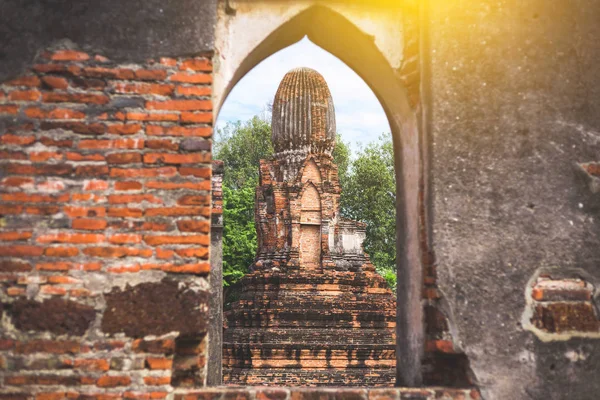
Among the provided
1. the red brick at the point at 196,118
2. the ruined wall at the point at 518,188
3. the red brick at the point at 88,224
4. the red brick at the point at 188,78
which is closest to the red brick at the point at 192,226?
the red brick at the point at 88,224

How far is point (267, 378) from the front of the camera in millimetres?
11773

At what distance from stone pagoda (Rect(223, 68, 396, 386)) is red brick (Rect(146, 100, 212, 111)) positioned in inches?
347

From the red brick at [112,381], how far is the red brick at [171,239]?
66 centimetres

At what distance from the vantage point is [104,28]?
3.45 meters

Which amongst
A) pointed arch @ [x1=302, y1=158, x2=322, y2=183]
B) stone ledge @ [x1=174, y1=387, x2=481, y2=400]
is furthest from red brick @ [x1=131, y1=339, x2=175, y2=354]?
pointed arch @ [x1=302, y1=158, x2=322, y2=183]

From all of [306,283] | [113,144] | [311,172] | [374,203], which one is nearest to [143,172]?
[113,144]

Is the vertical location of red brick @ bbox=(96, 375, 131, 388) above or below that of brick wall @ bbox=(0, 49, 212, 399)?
below

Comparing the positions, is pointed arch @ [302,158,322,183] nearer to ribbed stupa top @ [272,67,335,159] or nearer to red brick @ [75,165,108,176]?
ribbed stupa top @ [272,67,335,159]

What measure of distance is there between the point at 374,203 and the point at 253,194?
18.9ft

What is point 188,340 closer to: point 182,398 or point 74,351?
point 182,398

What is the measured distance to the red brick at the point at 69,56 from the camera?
134 inches

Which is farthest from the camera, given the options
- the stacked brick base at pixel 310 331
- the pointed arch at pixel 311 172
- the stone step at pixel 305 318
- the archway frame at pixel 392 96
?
the pointed arch at pixel 311 172

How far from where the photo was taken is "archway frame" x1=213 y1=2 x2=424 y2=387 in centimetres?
374

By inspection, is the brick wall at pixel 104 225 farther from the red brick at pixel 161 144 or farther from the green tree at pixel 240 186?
the green tree at pixel 240 186
